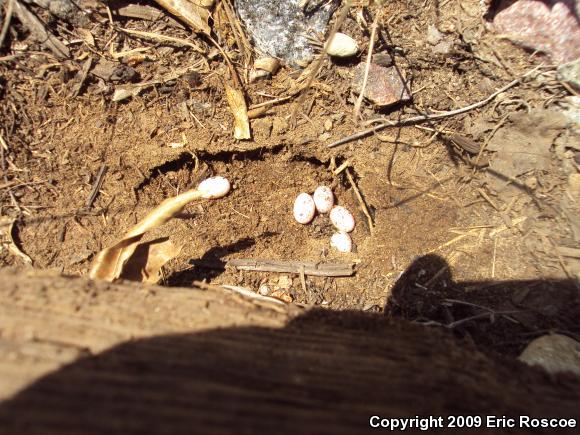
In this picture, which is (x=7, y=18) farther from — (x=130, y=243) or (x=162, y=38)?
(x=130, y=243)

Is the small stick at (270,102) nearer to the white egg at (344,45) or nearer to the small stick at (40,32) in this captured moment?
the white egg at (344,45)

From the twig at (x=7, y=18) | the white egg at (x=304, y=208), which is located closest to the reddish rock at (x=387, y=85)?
the white egg at (x=304, y=208)

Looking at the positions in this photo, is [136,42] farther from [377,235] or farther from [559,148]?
[559,148]

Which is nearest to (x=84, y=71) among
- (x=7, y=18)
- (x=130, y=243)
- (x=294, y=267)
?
(x=7, y=18)

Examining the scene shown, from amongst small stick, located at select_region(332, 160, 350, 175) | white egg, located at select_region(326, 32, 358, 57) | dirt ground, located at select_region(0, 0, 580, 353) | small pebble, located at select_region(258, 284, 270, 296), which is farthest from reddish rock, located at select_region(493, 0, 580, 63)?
small pebble, located at select_region(258, 284, 270, 296)

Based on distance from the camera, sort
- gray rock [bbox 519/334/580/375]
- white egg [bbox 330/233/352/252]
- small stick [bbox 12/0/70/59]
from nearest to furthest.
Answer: gray rock [bbox 519/334/580/375]
small stick [bbox 12/0/70/59]
white egg [bbox 330/233/352/252]

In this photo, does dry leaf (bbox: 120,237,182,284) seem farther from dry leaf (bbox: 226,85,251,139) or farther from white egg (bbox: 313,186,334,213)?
white egg (bbox: 313,186,334,213)

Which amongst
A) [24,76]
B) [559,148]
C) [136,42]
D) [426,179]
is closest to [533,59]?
[559,148]
